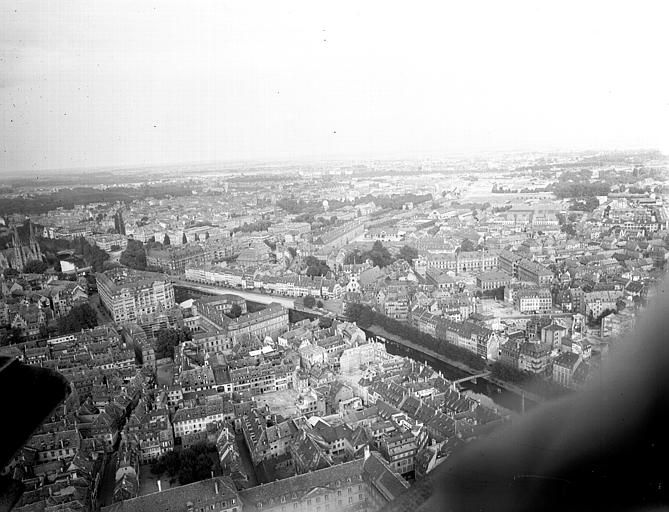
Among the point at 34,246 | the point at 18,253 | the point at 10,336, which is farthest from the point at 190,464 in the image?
the point at 34,246

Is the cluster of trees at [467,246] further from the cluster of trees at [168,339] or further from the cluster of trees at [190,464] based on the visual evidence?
the cluster of trees at [190,464]

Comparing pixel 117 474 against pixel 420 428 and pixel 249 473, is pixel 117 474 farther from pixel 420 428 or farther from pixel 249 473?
pixel 420 428

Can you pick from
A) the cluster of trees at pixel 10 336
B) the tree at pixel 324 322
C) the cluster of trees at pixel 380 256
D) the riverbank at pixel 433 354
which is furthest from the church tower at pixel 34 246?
the cluster of trees at pixel 380 256

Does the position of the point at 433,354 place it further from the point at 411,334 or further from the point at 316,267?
the point at 316,267

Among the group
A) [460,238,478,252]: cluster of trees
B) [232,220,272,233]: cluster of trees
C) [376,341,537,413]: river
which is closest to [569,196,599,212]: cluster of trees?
[460,238,478,252]: cluster of trees

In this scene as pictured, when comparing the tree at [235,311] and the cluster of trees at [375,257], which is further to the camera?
the cluster of trees at [375,257]

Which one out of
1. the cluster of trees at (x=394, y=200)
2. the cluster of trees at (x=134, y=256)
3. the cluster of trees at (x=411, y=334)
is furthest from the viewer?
the cluster of trees at (x=394, y=200)
